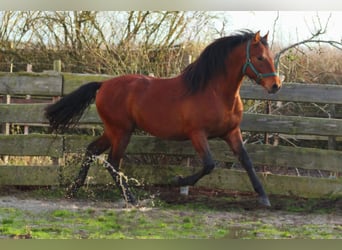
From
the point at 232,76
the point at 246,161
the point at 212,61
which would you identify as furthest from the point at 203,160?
the point at 212,61

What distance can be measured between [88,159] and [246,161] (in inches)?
69.1

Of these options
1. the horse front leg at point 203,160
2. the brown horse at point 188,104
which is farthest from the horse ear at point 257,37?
the horse front leg at point 203,160

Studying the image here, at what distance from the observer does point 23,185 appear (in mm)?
6578

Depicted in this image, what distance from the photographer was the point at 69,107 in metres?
6.18

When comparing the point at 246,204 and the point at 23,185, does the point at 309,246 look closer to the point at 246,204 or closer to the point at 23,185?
the point at 246,204

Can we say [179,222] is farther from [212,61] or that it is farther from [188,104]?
[212,61]

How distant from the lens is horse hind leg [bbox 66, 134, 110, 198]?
245 inches

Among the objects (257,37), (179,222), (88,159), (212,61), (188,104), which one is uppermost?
(257,37)

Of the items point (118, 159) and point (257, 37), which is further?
point (118, 159)

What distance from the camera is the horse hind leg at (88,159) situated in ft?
20.4

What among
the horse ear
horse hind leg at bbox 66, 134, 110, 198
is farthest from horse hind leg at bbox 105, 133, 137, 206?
the horse ear

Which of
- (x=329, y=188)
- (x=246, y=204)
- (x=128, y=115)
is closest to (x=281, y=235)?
(x=246, y=204)

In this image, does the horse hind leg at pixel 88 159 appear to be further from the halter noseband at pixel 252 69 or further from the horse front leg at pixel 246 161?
the halter noseband at pixel 252 69

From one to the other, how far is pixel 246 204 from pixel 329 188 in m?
0.96
